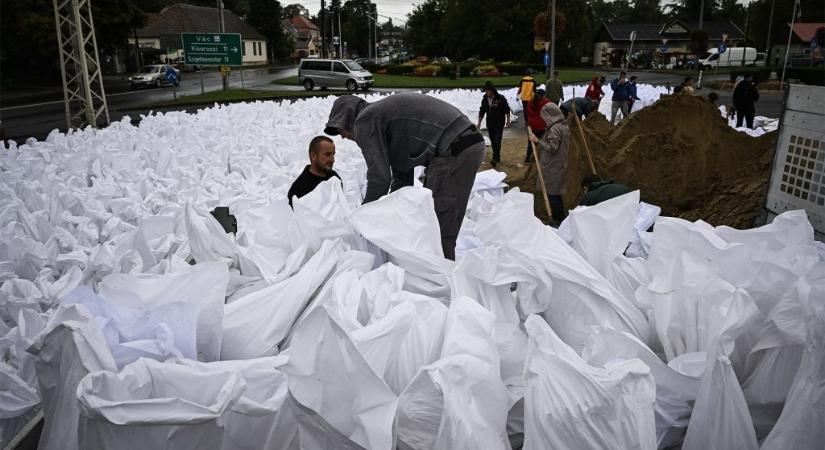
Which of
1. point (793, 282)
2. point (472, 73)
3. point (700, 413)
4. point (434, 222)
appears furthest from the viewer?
point (472, 73)

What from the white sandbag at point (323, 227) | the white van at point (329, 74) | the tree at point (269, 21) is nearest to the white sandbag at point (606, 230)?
the white sandbag at point (323, 227)

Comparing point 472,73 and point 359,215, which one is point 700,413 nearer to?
point 359,215

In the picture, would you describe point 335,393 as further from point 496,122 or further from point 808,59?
point 808,59

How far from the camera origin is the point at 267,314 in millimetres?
1809

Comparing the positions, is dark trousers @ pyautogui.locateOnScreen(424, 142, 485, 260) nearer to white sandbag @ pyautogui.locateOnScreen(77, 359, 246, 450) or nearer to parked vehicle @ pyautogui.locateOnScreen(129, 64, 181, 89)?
white sandbag @ pyautogui.locateOnScreen(77, 359, 246, 450)

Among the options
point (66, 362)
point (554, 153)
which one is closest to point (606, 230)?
point (66, 362)

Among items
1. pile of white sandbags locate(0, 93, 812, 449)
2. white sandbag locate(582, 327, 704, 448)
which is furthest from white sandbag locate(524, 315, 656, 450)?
white sandbag locate(582, 327, 704, 448)

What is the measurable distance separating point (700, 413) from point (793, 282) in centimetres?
51

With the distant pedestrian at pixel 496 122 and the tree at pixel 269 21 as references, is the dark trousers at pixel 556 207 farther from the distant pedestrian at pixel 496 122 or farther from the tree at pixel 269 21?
the tree at pixel 269 21

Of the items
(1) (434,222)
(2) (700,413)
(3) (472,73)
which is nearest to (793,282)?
(2) (700,413)

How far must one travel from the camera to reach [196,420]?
1.35 meters

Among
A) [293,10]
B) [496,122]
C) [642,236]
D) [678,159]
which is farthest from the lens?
[293,10]

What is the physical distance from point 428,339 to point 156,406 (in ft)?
2.32

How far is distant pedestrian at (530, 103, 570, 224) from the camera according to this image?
553 cm
